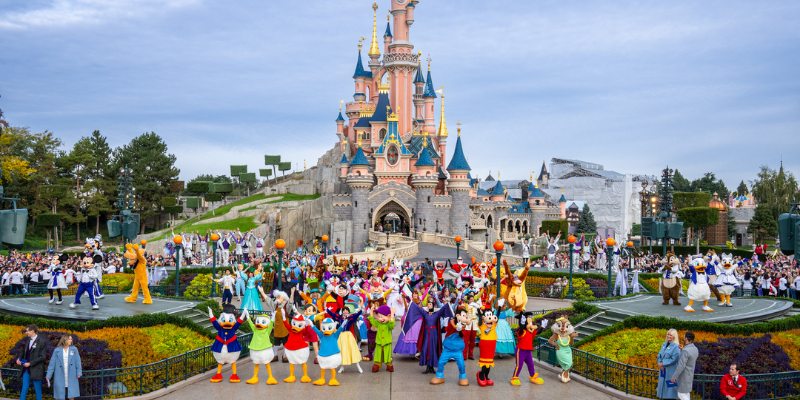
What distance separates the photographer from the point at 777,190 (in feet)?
215

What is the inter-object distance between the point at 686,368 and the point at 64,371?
35.0 feet

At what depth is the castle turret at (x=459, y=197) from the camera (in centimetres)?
6197

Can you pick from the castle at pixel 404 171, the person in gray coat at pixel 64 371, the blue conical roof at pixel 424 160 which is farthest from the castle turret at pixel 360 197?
the person in gray coat at pixel 64 371

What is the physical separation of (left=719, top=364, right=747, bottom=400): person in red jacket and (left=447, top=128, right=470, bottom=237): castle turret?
49.4 metres

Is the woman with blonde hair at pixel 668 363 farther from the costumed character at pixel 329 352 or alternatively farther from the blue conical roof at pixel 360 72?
the blue conical roof at pixel 360 72

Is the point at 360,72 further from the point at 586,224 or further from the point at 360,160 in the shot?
the point at 586,224

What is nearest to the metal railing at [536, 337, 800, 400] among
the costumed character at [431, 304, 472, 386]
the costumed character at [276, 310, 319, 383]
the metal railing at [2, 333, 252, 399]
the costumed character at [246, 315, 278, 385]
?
the costumed character at [431, 304, 472, 386]

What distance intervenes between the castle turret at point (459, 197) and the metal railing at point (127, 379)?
4807 centimetres

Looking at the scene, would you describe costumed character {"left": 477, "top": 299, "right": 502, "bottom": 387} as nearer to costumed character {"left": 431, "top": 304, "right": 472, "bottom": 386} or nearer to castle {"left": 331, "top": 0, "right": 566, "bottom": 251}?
costumed character {"left": 431, "top": 304, "right": 472, "bottom": 386}

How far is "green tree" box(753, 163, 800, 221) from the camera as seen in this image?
6462cm

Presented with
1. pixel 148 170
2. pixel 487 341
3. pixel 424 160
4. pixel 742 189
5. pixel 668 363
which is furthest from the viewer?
pixel 742 189

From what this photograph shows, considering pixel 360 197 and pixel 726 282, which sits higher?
pixel 360 197

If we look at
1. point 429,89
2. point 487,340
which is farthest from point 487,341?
point 429,89

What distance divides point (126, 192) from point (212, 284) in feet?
17.3
